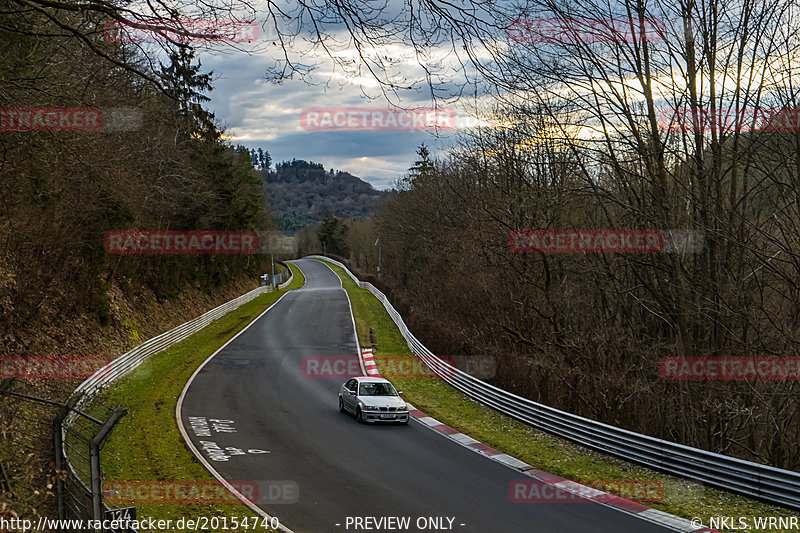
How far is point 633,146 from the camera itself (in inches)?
543

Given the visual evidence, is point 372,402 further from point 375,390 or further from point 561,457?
point 561,457

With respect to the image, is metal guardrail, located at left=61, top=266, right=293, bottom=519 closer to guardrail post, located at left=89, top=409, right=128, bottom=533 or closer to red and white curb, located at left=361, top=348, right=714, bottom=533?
guardrail post, located at left=89, top=409, right=128, bottom=533

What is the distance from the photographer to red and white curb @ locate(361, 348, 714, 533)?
10.8 meters

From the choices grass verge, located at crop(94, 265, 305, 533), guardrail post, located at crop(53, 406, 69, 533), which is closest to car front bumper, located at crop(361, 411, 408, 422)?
grass verge, located at crop(94, 265, 305, 533)

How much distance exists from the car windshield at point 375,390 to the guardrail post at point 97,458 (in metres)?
13.4

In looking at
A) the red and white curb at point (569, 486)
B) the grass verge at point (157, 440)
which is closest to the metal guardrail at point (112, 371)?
the grass verge at point (157, 440)

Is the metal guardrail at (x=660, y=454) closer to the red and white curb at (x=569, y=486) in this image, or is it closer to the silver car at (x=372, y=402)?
the red and white curb at (x=569, y=486)

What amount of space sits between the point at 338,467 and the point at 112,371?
42.0 ft

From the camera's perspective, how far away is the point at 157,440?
16.5 m

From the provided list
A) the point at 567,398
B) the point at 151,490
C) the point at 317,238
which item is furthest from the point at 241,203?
the point at 317,238

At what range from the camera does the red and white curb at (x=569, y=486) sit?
35.5ft

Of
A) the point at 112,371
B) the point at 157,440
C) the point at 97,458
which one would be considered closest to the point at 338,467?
the point at 157,440

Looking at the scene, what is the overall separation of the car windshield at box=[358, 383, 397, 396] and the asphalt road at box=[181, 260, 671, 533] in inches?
38.2

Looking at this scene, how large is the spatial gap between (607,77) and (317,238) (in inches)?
6702
